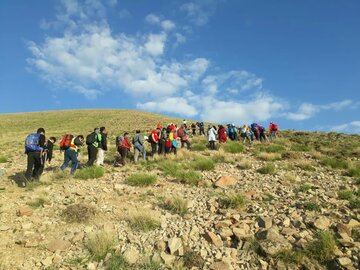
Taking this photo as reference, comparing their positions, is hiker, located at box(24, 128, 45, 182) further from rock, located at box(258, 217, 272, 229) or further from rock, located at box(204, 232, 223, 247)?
rock, located at box(258, 217, 272, 229)

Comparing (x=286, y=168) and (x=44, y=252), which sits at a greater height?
(x=286, y=168)

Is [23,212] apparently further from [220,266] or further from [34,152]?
[220,266]

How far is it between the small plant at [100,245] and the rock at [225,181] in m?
4.76

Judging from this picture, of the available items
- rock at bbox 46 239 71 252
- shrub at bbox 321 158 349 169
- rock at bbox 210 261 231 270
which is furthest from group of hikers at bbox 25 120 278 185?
rock at bbox 210 261 231 270

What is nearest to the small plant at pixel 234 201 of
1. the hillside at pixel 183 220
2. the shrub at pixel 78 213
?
the hillside at pixel 183 220

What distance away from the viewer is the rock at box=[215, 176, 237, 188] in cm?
1144

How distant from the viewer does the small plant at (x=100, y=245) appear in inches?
281

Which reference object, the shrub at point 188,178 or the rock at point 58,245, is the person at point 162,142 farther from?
the rock at point 58,245

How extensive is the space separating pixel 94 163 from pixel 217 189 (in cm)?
639

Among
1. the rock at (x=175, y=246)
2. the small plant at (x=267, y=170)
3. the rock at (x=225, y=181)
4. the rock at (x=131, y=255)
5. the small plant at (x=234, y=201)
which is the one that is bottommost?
the rock at (x=131, y=255)

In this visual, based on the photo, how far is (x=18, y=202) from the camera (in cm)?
999

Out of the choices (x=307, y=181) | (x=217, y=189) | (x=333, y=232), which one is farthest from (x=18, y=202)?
(x=307, y=181)

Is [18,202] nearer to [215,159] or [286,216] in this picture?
[286,216]

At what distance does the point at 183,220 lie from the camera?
859cm
